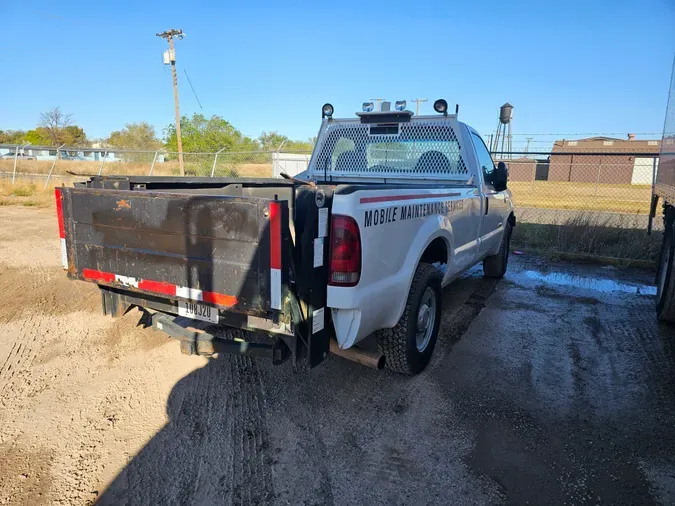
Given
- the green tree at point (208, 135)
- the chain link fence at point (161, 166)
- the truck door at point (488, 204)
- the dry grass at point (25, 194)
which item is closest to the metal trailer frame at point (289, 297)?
the truck door at point (488, 204)

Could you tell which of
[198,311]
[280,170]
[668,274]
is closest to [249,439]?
[198,311]

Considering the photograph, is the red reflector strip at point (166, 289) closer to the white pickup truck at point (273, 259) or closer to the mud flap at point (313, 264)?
the white pickup truck at point (273, 259)

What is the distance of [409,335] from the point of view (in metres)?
3.29

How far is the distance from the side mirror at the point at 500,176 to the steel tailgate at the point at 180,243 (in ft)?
10.7

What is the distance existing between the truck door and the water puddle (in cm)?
162

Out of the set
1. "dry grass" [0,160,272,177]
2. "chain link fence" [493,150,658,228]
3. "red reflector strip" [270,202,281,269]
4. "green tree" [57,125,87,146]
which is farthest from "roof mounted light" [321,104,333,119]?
"green tree" [57,125,87,146]

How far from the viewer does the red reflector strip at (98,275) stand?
3066 millimetres

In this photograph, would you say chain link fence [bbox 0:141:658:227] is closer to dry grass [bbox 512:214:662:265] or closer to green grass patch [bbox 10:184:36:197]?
green grass patch [bbox 10:184:36:197]

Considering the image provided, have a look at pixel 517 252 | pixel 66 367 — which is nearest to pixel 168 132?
pixel 517 252

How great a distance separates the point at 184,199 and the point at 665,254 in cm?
546

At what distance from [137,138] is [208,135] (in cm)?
1277

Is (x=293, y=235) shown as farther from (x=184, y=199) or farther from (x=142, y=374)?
(x=142, y=374)

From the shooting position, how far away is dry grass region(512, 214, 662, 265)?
8.20m

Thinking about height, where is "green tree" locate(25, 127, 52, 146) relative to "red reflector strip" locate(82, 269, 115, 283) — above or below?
above
